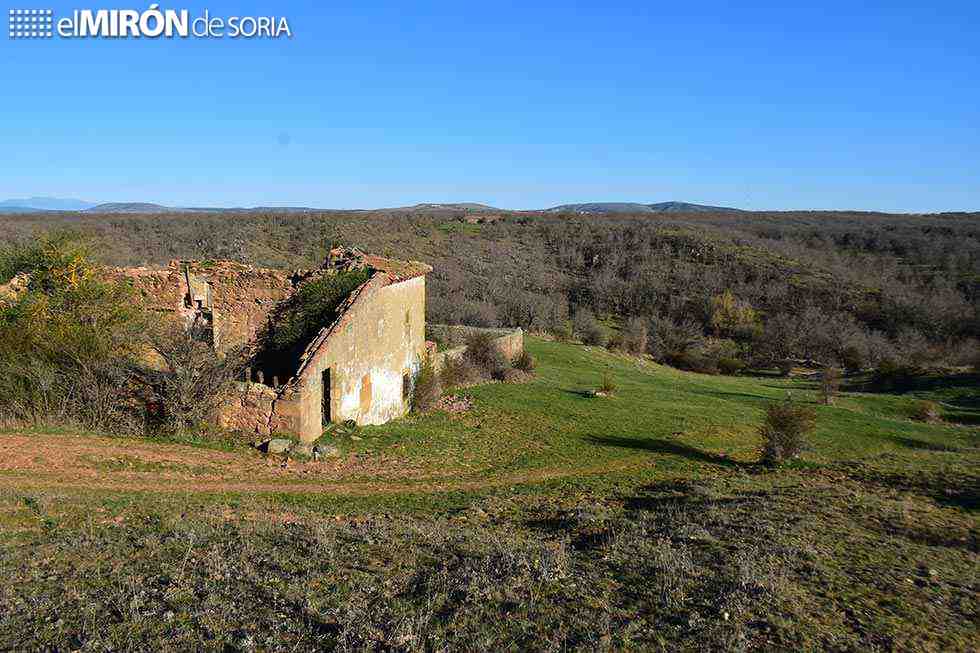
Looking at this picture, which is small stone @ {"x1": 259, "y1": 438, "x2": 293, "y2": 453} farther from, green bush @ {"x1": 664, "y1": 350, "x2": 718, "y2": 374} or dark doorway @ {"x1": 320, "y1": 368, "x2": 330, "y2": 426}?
green bush @ {"x1": 664, "y1": 350, "x2": 718, "y2": 374}

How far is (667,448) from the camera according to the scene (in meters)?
16.8

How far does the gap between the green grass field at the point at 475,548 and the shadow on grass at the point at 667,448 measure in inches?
6.9

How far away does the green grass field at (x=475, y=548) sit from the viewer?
564 centimetres

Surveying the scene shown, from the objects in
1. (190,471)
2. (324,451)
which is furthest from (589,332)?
(190,471)

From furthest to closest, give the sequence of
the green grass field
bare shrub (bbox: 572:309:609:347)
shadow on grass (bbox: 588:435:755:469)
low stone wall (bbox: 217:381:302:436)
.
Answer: bare shrub (bbox: 572:309:609:347) → shadow on grass (bbox: 588:435:755:469) → low stone wall (bbox: 217:381:302:436) → the green grass field

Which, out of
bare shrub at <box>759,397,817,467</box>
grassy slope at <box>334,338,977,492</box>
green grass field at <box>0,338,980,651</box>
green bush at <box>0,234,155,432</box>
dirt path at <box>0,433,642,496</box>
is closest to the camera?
green grass field at <box>0,338,980,651</box>

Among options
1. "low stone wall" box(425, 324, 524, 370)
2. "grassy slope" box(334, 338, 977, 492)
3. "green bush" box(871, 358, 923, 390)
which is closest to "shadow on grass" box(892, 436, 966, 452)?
"grassy slope" box(334, 338, 977, 492)

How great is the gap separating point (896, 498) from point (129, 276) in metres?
19.8

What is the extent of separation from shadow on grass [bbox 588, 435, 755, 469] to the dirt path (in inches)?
156

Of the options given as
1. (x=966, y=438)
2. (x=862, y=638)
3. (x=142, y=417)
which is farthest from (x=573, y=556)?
(x=966, y=438)

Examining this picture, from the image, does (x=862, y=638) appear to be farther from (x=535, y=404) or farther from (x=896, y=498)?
(x=535, y=404)

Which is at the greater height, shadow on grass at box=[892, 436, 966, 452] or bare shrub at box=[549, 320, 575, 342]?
bare shrub at box=[549, 320, 575, 342]

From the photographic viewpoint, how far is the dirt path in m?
10.5

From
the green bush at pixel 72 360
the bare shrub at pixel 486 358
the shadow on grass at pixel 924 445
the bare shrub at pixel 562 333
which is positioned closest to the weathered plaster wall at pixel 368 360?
the green bush at pixel 72 360
